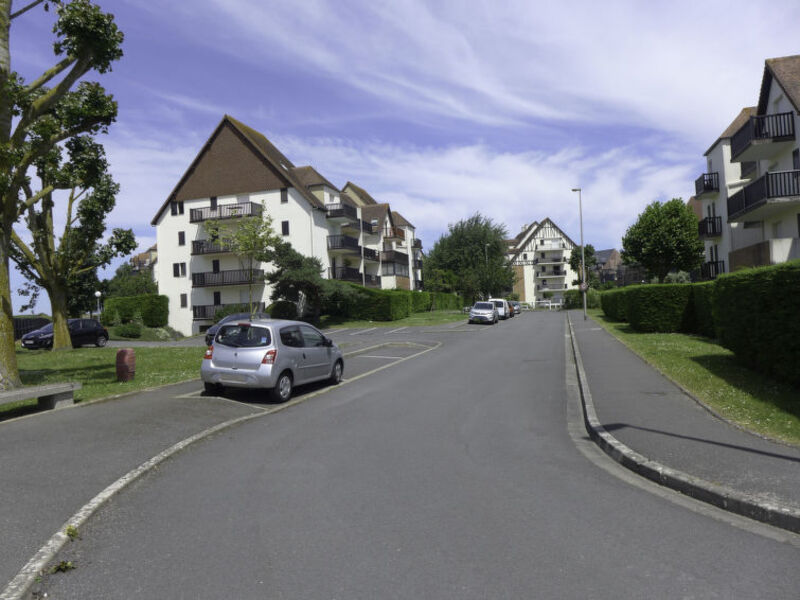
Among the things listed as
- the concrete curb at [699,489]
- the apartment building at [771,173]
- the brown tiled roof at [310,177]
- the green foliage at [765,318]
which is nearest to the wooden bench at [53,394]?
the concrete curb at [699,489]

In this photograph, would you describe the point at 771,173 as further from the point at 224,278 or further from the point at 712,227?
the point at 224,278

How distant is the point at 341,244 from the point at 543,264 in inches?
2128

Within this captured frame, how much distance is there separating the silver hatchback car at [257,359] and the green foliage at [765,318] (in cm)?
852

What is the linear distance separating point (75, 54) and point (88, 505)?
931cm

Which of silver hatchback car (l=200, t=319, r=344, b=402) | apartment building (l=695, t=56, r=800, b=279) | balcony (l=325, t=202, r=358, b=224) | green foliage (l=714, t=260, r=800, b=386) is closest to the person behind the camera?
green foliage (l=714, t=260, r=800, b=386)

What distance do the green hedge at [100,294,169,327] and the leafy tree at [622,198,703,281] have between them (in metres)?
36.8

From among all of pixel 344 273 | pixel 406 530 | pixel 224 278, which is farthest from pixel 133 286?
pixel 406 530

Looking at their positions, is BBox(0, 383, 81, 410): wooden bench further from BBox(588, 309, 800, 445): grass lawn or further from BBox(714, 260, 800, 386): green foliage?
BBox(714, 260, 800, 386): green foliage

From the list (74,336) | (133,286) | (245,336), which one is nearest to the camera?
(245,336)

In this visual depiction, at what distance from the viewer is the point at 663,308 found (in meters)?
24.3

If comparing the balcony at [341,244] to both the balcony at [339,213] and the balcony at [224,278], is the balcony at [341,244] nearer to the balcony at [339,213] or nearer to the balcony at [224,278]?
the balcony at [339,213]

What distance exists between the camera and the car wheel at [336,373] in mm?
13688

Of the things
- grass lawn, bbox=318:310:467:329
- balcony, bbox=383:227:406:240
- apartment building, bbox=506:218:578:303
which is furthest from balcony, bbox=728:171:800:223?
apartment building, bbox=506:218:578:303

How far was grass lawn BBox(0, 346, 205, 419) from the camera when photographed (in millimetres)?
11375
